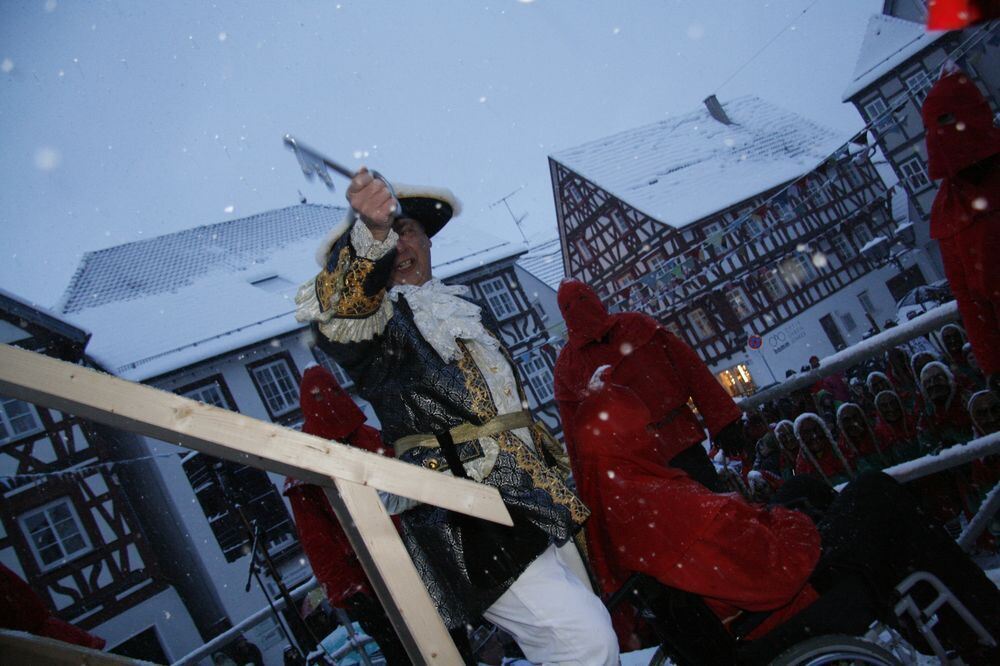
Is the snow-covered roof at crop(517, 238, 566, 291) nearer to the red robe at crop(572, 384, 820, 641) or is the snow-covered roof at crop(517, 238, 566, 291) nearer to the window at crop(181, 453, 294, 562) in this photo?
the window at crop(181, 453, 294, 562)

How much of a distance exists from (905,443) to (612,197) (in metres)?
20.0

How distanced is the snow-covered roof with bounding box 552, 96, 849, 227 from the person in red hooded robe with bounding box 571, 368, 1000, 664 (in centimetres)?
2017

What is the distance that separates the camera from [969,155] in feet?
9.62

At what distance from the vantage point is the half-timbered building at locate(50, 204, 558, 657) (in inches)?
553

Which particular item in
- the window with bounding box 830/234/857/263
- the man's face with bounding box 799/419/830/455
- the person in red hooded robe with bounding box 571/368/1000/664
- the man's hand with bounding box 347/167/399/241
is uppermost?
the man's hand with bounding box 347/167/399/241

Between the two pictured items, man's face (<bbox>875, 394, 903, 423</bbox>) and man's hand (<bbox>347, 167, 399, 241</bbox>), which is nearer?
man's hand (<bbox>347, 167, 399, 241</bbox>)

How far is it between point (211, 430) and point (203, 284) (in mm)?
18771

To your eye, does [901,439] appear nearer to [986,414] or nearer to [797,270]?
[986,414]

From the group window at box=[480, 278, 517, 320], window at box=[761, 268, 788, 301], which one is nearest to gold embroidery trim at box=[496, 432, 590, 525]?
window at box=[480, 278, 517, 320]

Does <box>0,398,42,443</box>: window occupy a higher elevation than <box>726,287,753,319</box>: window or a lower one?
higher

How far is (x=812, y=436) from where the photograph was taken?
417cm

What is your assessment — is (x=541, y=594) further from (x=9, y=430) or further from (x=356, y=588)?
(x=9, y=430)

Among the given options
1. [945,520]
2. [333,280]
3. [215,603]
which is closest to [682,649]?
[333,280]

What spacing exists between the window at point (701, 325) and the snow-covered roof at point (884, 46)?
11139mm
